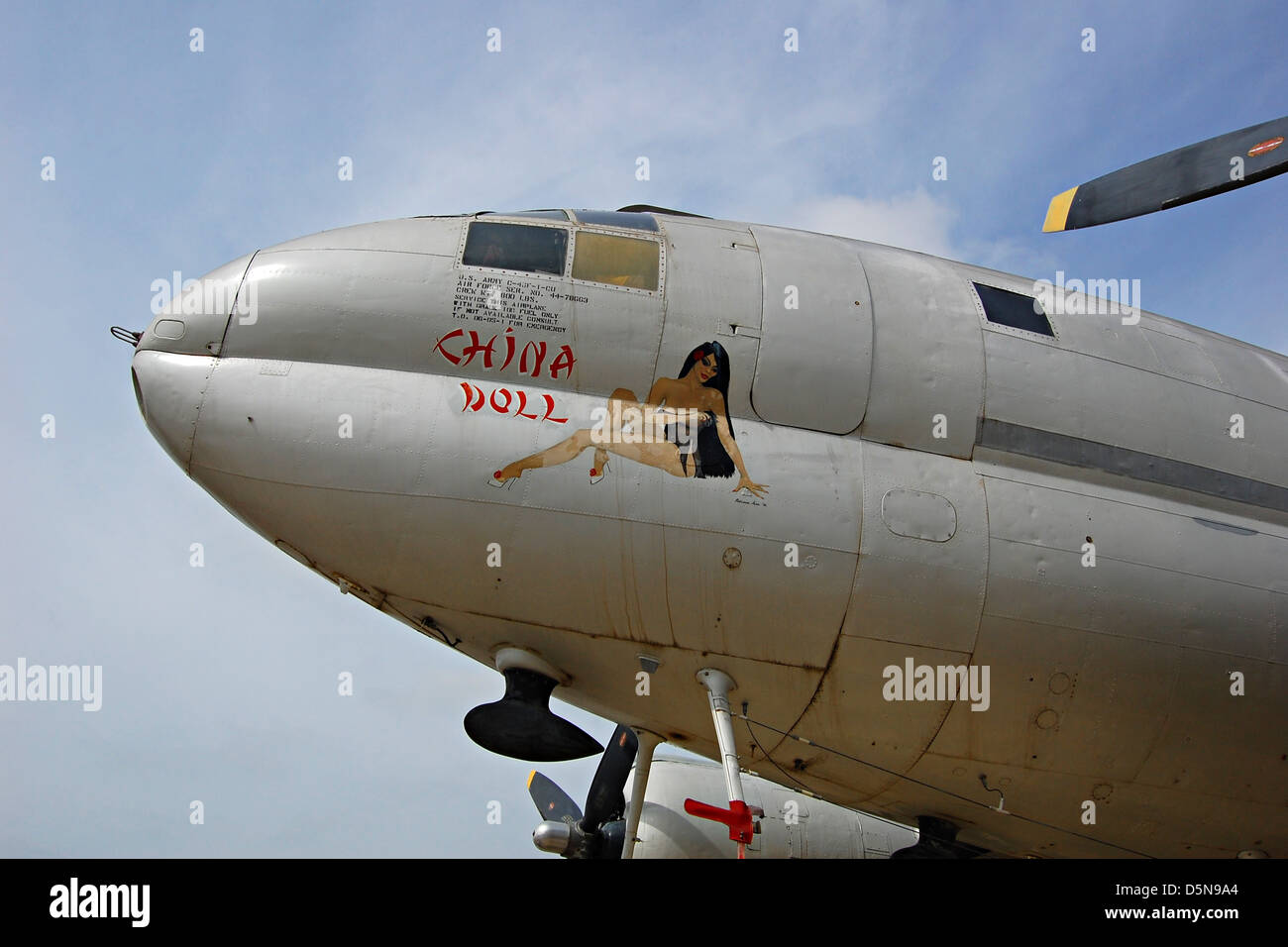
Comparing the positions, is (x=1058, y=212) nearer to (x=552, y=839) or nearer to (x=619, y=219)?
(x=619, y=219)

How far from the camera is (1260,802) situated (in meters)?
9.52

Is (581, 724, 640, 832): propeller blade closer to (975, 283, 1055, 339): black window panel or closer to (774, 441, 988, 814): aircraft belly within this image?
(774, 441, 988, 814): aircraft belly

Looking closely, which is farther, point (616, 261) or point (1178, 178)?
point (1178, 178)

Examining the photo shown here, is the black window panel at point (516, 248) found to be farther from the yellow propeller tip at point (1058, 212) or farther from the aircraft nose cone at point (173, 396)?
the yellow propeller tip at point (1058, 212)

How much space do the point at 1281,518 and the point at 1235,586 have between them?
1.05 m

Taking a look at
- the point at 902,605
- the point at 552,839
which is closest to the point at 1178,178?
the point at 902,605

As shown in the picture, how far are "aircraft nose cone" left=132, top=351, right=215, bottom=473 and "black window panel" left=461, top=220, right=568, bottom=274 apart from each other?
2121 millimetres

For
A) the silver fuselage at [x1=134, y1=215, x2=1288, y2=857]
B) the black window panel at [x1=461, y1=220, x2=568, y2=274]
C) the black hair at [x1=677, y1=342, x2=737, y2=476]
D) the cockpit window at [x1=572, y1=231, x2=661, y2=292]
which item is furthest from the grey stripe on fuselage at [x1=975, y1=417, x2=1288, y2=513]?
the black window panel at [x1=461, y1=220, x2=568, y2=274]

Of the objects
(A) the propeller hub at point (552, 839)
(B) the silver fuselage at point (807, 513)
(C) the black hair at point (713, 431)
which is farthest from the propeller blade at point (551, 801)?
(C) the black hair at point (713, 431)

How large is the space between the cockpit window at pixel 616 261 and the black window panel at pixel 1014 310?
9.46 feet

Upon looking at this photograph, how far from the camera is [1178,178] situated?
10008 mm

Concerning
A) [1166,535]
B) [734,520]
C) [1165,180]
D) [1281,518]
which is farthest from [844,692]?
[1165,180]

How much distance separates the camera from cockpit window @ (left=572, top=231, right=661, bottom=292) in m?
8.77

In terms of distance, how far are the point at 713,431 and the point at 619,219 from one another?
209cm
